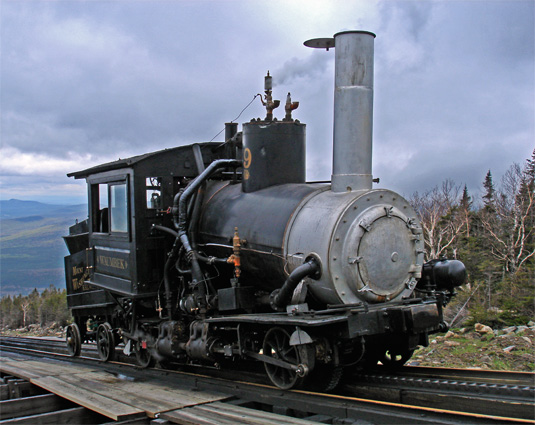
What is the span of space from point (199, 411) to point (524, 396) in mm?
3015

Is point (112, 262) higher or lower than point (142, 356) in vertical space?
higher

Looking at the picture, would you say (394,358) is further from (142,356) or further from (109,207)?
(109,207)

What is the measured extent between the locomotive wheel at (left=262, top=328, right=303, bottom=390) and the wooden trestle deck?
1.88 ft

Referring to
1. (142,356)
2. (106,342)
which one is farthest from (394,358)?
(106,342)

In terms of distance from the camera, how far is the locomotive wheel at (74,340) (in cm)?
1047

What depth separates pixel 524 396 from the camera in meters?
5.07

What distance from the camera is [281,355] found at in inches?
235

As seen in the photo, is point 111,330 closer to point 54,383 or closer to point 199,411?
point 54,383

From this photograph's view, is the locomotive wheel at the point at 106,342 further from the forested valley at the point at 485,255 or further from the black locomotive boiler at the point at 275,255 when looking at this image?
the forested valley at the point at 485,255

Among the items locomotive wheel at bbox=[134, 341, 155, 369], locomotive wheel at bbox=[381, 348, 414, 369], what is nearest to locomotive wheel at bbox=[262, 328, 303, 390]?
locomotive wheel at bbox=[381, 348, 414, 369]

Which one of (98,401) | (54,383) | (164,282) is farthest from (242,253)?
(54,383)

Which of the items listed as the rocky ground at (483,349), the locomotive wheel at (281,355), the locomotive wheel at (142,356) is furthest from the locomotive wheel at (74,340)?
the rocky ground at (483,349)

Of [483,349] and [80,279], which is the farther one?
[80,279]

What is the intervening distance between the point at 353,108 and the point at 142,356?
492 cm
